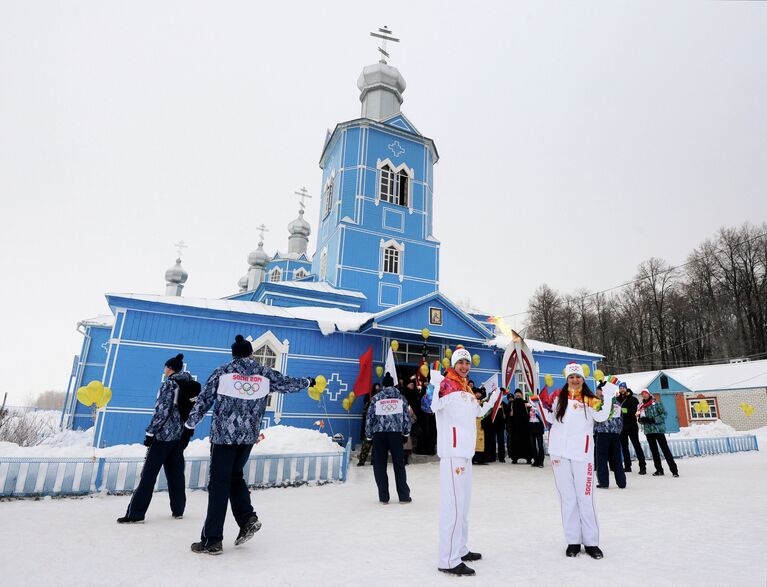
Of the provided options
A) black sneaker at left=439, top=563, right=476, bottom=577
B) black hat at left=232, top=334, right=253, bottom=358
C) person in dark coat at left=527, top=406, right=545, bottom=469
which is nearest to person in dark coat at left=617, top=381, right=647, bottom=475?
person in dark coat at left=527, top=406, right=545, bottom=469

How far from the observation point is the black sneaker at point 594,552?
154 inches

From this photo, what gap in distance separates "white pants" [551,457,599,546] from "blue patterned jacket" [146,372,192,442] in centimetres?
459

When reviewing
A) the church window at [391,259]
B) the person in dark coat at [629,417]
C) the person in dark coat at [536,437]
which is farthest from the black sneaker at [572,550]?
the church window at [391,259]

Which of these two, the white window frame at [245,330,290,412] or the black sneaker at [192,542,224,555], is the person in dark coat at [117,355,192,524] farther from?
the white window frame at [245,330,290,412]

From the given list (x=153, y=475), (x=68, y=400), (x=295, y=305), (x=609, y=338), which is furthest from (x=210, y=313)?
(x=609, y=338)

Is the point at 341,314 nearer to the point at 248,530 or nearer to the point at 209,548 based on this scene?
the point at 248,530

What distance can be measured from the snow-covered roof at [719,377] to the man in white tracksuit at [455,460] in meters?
27.1

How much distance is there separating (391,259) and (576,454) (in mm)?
16320

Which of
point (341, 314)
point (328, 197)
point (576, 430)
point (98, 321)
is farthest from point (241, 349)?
point (98, 321)

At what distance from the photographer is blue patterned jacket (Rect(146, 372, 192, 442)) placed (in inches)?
207

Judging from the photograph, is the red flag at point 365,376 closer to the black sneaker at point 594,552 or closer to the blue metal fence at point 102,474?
the blue metal fence at point 102,474

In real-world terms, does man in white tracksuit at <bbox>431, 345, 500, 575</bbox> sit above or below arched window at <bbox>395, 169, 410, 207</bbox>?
below

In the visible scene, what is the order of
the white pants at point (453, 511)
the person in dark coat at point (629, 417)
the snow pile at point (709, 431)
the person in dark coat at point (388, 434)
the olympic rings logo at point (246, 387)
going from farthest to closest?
the snow pile at point (709, 431), the person in dark coat at point (629, 417), the person in dark coat at point (388, 434), the olympic rings logo at point (246, 387), the white pants at point (453, 511)

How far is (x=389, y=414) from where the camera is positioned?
7.01 metres
